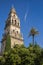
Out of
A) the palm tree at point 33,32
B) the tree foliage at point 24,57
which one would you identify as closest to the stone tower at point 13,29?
the palm tree at point 33,32

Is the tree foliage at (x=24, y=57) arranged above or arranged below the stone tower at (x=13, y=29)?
below

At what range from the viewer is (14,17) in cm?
7369

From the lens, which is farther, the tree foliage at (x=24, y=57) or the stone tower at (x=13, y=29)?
the stone tower at (x=13, y=29)

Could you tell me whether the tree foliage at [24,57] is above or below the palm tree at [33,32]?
below

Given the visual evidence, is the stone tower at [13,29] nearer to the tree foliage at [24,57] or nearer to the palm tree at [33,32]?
the palm tree at [33,32]

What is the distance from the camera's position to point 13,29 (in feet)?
236

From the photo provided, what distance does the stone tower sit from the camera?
69.4 meters

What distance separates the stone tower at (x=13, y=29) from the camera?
2731 inches

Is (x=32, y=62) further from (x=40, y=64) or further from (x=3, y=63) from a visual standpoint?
(x=3, y=63)

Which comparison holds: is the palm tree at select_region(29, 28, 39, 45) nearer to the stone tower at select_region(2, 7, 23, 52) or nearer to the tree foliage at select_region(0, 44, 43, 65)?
the stone tower at select_region(2, 7, 23, 52)

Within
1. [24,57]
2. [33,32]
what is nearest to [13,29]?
[33,32]

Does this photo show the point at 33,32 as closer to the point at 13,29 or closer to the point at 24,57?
the point at 13,29

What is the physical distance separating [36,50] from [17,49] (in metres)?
3.52

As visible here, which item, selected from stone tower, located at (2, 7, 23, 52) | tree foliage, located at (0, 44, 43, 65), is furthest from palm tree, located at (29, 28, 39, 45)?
tree foliage, located at (0, 44, 43, 65)
